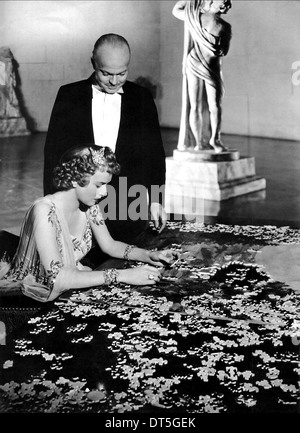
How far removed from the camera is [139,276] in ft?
11.3

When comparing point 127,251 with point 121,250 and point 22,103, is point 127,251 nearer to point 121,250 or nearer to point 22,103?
point 121,250

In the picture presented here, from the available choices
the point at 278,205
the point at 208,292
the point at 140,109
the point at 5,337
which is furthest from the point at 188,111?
the point at 5,337

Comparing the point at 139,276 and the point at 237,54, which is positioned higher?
the point at 237,54

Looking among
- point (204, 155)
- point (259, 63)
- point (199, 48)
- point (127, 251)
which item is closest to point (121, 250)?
point (127, 251)

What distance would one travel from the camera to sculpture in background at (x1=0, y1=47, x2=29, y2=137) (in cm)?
923

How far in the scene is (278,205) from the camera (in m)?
7.55

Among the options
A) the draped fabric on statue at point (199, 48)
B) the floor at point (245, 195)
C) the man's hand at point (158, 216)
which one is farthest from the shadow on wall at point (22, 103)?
the man's hand at point (158, 216)

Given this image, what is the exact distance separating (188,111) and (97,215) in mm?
4449

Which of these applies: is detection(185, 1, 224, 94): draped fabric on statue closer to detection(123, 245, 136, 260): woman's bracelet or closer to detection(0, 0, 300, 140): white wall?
detection(0, 0, 300, 140): white wall

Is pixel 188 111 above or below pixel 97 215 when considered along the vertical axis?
above

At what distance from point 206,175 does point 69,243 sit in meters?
4.39

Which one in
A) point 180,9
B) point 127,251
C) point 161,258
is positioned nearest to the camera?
point 161,258

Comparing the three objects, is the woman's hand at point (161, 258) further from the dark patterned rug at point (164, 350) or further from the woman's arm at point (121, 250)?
the dark patterned rug at point (164, 350)

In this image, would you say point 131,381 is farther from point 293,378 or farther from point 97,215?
point 97,215
